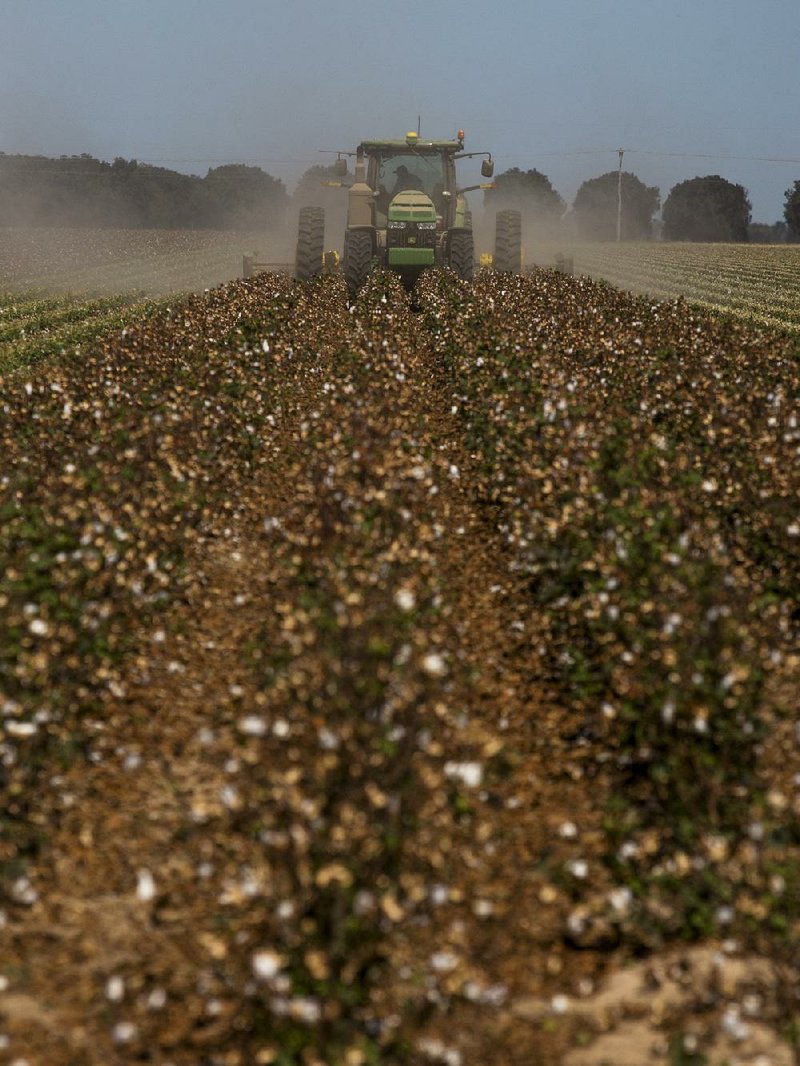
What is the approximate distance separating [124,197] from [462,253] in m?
70.8

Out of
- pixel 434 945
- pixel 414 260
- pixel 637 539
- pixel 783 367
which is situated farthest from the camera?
pixel 414 260

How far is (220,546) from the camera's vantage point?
353 inches

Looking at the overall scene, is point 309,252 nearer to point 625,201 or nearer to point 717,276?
point 717,276

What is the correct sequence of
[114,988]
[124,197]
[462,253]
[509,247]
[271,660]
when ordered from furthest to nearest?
[124,197]
[509,247]
[462,253]
[271,660]
[114,988]

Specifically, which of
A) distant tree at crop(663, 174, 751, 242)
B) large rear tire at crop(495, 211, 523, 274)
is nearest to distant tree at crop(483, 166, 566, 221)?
distant tree at crop(663, 174, 751, 242)

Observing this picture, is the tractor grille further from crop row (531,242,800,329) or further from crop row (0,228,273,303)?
crop row (0,228,273,303)

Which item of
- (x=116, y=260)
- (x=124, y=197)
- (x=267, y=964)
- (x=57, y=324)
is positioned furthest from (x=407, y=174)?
(x=124, y=197)

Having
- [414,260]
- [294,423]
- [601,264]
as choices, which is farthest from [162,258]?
[294,423]

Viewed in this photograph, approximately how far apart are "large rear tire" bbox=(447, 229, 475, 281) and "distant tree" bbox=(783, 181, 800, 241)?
263ft

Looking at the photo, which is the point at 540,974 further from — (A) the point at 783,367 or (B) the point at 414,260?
(B) the point at 414,260

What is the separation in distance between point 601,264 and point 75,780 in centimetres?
4497

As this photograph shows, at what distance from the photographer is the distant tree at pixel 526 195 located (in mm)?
84812

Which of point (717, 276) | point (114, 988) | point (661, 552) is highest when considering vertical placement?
point (717, 276)

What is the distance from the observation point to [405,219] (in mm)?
21562
